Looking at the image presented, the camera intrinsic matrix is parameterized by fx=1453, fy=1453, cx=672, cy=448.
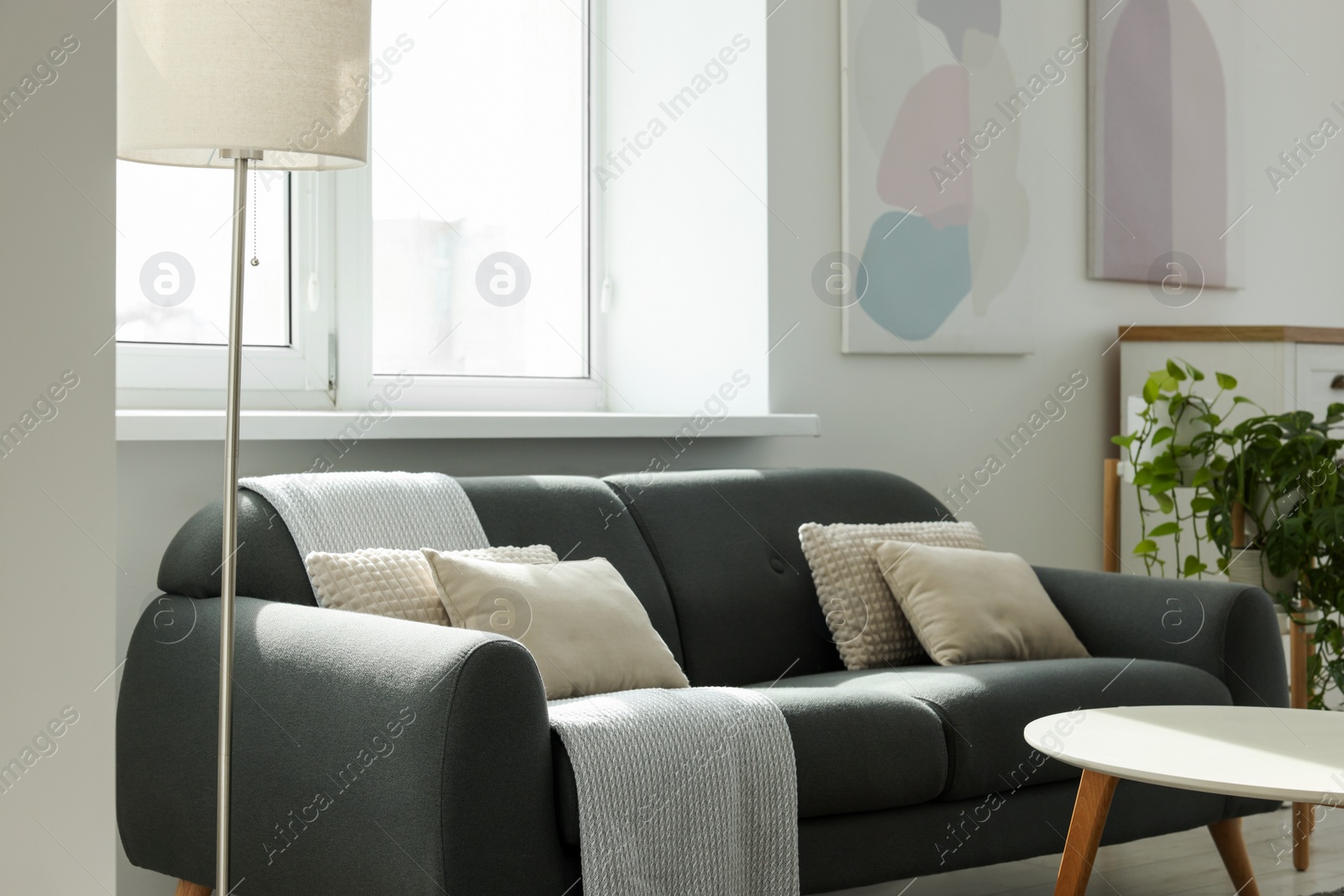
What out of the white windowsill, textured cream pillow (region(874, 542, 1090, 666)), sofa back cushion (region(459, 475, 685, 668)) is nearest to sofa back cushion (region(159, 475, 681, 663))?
sofa back cushion (region(459, 475, 685, 668))

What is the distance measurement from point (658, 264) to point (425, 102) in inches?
28.2

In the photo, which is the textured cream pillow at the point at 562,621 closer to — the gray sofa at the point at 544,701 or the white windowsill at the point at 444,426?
the gray sofa at the point at 544,701

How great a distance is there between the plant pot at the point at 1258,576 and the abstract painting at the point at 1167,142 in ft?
3.72

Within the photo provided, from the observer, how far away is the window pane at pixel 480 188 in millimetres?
3381

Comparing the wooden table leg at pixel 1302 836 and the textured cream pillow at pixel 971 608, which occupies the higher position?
the textured cream pillow at pixel 971 608

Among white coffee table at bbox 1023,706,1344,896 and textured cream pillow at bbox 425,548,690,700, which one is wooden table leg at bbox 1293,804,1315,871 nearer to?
white coffee table at bbox 1023,706,1344,896

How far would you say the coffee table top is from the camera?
1.84m

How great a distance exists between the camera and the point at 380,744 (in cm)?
189

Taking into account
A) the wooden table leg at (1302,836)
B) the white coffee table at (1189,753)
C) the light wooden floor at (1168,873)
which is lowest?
the light wooden floor at (1168,873)

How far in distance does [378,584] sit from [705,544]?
792 millimetres

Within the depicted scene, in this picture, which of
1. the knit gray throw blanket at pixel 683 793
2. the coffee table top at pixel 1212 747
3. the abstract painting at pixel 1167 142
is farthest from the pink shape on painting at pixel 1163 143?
the knit gray throw blanket at pixel 683 793

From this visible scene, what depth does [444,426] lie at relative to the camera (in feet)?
9.87

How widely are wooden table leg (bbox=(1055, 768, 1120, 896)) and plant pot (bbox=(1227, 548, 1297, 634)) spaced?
4.68ft

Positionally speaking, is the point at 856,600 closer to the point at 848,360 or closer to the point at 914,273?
the point at 848,360
